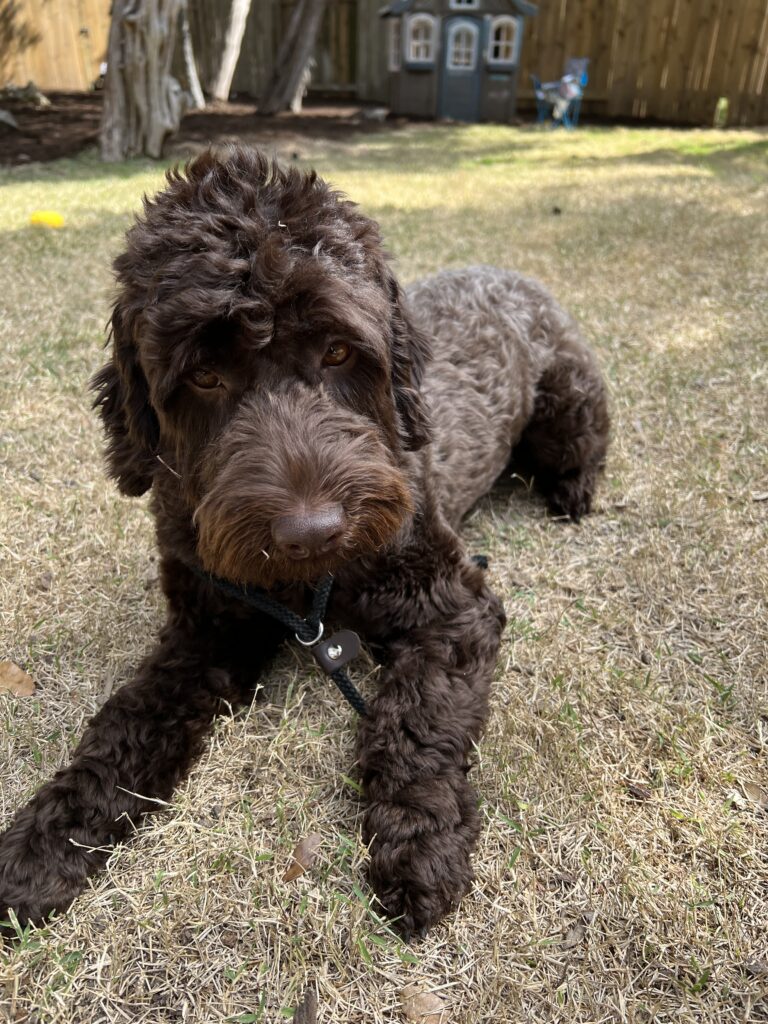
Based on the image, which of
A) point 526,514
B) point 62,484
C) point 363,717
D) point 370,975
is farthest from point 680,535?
point 62,484

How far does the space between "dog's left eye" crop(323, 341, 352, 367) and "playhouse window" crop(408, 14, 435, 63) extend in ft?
56.1

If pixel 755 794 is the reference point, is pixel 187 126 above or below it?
above

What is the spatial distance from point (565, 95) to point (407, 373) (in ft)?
56.3

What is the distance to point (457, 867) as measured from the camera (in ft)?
6.92

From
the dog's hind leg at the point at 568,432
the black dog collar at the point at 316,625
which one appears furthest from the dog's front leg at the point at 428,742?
the dog's hind leg at the point at 568,432

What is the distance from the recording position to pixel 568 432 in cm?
396

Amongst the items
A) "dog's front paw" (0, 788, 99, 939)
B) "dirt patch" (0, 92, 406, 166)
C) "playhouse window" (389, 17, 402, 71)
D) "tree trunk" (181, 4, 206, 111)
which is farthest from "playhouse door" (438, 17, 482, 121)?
"dog's front paw" (0, 788, 99, 939)

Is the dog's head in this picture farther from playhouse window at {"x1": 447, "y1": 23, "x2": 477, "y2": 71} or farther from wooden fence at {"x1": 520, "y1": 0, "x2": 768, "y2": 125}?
wooden fence at {"x1": 520, "y1": 0, "x2": 768, "y2": 125}

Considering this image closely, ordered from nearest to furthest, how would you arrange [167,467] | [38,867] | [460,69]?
[38,867]
[167,467]
[460,69]

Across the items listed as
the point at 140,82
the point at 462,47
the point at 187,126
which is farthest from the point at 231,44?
the point at 140,82

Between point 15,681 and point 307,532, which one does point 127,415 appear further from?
point 15,681

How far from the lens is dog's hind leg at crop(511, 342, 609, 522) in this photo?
12.9 ft

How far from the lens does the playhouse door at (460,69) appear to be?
16.0 metres

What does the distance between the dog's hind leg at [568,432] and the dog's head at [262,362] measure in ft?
5.70
